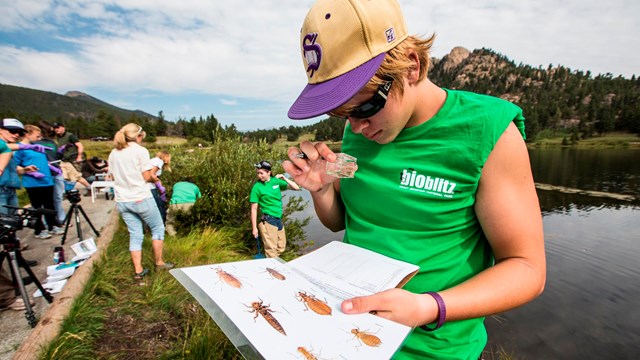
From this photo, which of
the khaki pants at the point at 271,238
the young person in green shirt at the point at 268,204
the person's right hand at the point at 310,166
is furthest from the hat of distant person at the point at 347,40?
the khaki pants at the point at 271,238

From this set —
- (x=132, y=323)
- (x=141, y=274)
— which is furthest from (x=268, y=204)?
(x=132, y=323)

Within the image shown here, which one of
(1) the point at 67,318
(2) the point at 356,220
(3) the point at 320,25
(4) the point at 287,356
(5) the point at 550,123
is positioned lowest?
(1) the point at 67,318

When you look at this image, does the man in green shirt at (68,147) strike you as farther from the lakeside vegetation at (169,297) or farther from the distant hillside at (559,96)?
the distant hillside at (559,96)

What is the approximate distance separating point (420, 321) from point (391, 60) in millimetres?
914

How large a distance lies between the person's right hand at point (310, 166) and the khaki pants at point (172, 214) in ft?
23.5

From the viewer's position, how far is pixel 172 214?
7934mm

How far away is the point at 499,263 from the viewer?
3.62 ft

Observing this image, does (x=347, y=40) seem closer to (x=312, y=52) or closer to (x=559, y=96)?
(x=312, y=52)

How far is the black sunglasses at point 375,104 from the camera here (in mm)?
1114

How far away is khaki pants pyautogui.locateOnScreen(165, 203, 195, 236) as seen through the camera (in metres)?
7.72

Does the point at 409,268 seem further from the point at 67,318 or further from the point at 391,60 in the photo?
the point at 67,318

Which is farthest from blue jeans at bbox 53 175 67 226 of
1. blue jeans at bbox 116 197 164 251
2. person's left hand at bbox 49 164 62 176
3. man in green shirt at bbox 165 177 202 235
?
blue jeans at bbox 116 197 164 251

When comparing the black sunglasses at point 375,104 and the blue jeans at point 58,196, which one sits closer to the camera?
the black sunglasses at point 375,104

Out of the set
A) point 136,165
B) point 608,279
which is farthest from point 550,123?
point 136,165
